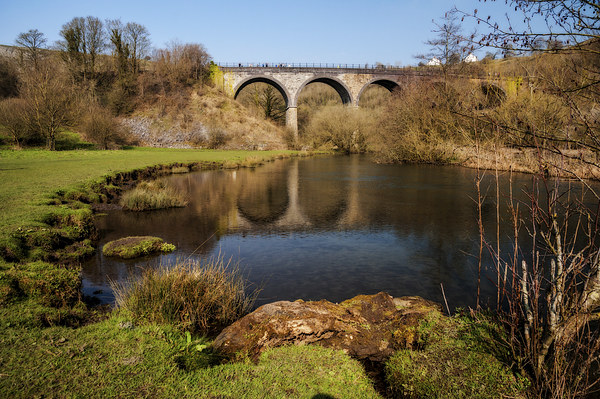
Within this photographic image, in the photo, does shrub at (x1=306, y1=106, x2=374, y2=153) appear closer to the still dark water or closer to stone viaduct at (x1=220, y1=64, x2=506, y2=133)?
stone viaduct at (x1=220, y1=64, x2=506, y2=133)

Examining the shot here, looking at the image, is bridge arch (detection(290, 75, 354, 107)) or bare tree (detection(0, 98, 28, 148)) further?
bridge arch (detection(290, 75, 354, 107))

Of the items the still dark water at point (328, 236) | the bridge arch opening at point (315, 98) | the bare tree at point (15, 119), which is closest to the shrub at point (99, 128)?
the bare tree at point (15, 119)

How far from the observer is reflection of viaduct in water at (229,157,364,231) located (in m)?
11.3

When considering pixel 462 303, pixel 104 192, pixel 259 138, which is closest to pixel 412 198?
pixel 462 303

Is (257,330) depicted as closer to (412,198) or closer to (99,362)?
(99,362)

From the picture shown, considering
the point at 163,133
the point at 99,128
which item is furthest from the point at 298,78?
the point at 99,128

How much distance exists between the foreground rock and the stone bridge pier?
52.5m

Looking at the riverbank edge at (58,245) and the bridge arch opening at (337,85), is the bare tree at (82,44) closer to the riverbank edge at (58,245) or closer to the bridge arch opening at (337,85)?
the bridge arch opening at (337,85)

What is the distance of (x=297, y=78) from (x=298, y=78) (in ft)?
0.52

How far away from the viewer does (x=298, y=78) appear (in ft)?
191

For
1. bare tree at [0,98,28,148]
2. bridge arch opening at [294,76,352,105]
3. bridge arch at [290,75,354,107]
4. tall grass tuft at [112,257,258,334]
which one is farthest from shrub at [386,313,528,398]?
bridge arch opening at [294,76,352,105]

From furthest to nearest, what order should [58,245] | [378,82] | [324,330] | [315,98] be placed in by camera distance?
1. [315,98]
2. [378,82]
3. [58,245]
4. [324,330]

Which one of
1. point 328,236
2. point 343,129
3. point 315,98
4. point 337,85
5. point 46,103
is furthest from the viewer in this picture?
point 315,98

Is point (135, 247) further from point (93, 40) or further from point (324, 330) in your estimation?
point (93, 40)
